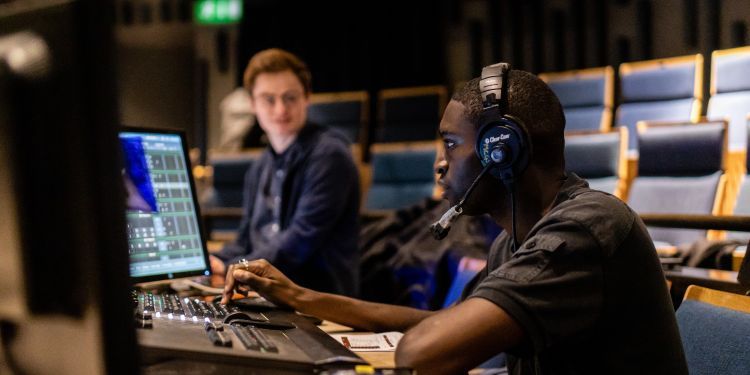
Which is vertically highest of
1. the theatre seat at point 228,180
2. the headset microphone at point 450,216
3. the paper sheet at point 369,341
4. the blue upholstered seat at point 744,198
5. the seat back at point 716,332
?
the headset microphone at point 450,216

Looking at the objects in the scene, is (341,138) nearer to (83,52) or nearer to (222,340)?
(222,340)

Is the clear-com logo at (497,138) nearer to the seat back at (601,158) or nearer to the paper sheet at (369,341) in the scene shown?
the paper sheet at (369,341)

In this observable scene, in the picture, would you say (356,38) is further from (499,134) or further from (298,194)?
(499,134)

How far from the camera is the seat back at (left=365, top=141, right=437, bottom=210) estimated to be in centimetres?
414

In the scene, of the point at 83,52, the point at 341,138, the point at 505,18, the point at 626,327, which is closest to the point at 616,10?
the point at 505,18

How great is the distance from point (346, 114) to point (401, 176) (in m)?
1.57

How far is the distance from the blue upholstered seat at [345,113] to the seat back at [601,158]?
250cm

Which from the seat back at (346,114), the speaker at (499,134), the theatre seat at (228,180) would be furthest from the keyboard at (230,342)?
the seat back at (346,114)

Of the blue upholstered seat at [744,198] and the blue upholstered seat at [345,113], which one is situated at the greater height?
the blue upholstered seat at [744,198]

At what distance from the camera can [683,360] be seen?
3.14 feet

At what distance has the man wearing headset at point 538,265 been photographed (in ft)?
2.78

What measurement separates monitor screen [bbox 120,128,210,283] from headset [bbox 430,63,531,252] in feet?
2.36

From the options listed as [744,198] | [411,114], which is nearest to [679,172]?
[744,198]

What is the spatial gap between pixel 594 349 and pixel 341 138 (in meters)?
1.47
